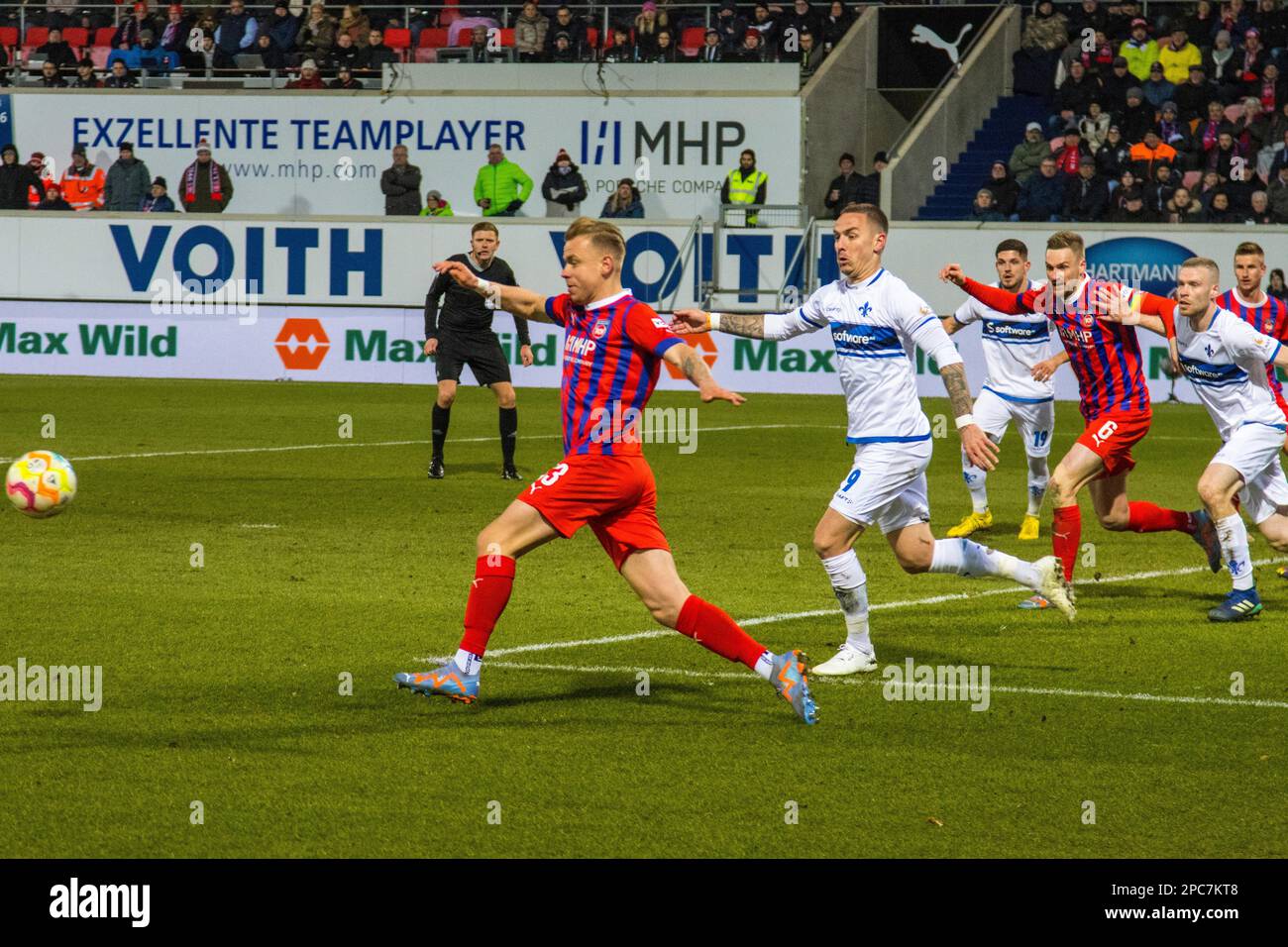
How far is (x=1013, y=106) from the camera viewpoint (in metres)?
33.7

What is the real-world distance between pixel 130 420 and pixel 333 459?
4.82 metres

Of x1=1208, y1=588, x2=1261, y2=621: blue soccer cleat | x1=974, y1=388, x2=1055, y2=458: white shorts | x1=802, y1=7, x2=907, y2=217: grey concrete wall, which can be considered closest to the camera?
x1=1208, y1=588, x2=1261, y2=621: blue soccer cleat

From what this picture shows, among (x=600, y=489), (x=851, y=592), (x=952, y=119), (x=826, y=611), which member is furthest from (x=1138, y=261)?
(x=600, y=489)

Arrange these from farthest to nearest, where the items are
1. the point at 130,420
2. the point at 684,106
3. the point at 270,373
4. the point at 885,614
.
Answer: the point at 684,106
the point at 270,373
the point at 130,420
the point at 885,614

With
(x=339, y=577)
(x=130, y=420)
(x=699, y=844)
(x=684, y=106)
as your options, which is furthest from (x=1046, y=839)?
(x=684, y=106)

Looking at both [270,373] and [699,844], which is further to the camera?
[270,373]

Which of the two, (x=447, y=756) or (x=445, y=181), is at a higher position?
(x=445, y=181)

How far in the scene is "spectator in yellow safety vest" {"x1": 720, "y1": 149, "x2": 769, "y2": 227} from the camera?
101 feet

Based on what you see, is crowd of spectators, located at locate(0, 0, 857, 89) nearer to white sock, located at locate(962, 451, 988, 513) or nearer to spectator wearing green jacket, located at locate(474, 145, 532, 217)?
spectator wearing green jacket, located at locate(474, 145, 532, 217)

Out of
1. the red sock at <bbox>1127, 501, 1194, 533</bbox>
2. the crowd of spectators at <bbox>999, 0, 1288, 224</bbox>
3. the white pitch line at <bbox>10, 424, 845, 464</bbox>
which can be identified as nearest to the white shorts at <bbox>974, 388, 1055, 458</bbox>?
the red sock at <bbox>1127, 501, 1194, 533</bbox>

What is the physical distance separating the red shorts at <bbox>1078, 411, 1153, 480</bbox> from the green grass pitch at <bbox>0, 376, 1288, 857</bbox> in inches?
30.6

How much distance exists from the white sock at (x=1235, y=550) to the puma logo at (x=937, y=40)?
81.8 feet

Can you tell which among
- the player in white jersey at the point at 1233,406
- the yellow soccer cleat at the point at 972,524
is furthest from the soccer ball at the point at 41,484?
the yellow soccer cleat at the point at 972,524
